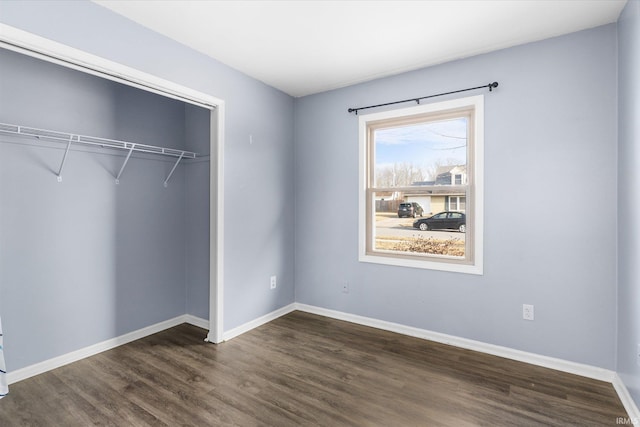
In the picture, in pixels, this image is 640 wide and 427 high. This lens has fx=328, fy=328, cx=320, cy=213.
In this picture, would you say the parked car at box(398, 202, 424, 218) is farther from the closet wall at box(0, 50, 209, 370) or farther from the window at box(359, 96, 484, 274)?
the closet wall at box(0, 50, 209, 370)

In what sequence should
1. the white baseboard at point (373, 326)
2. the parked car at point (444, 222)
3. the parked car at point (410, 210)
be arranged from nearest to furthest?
the white baseboard at point (373, 326) → the parked car at point (444, 222) → the parked car at point (410, 210)

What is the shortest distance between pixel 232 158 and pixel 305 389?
209 centimetres

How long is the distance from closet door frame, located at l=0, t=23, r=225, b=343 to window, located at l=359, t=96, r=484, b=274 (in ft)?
4.71

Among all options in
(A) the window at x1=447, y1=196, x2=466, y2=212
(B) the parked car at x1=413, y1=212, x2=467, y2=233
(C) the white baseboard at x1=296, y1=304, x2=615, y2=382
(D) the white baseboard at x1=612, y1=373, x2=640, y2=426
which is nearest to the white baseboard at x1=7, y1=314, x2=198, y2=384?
(C) the white baseboard at x1=296, y1=304, x2=615, y2=382

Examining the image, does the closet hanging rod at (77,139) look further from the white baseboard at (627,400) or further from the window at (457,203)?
the white baseboard at (627,400)

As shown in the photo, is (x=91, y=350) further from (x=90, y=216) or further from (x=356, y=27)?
(x=356, y=27)

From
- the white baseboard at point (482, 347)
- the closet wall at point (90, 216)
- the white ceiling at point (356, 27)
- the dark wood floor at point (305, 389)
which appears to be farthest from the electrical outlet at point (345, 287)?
the white ceiling at point (356, 27)

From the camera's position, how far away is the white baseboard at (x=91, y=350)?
2342 mm

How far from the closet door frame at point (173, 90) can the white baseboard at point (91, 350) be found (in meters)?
0.60

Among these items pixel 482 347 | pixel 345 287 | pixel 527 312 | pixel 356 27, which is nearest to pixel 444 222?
pixel 527 312

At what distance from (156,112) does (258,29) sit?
1529 mm

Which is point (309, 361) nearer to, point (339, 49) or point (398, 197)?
point (398, 197)

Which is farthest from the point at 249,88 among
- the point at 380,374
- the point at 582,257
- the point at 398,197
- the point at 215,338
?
the point at 582,257

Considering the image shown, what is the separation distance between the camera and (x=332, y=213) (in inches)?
144
